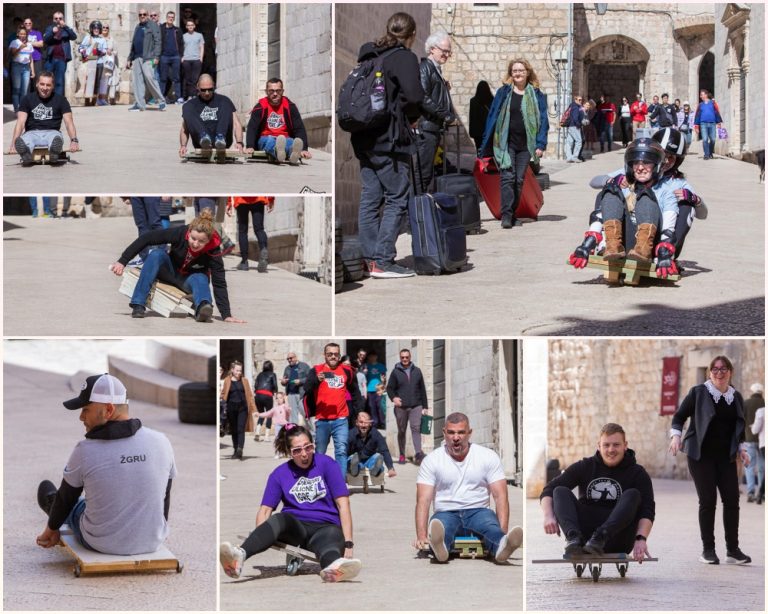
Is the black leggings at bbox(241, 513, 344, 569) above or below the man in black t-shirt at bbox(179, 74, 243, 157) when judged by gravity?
below

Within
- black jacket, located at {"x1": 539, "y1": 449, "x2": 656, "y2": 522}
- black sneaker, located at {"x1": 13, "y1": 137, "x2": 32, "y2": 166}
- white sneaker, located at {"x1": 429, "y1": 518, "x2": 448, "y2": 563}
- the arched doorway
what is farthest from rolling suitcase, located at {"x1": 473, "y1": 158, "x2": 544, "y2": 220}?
the arched doorway

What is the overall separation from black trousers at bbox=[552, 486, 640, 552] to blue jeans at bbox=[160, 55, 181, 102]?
17.2 feet

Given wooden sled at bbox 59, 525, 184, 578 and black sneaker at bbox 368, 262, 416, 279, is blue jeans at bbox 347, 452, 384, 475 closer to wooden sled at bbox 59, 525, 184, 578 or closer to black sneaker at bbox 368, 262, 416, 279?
black sneaker at bbox 368, 262, 416, 279

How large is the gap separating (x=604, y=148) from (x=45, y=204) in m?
14.4

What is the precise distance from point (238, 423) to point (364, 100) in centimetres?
273

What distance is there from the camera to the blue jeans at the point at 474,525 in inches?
275

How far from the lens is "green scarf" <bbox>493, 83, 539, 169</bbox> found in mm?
11172

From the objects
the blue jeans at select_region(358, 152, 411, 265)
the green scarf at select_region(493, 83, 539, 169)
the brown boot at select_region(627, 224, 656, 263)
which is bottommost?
the brown boot at select_region(627, 224, 656, 263)

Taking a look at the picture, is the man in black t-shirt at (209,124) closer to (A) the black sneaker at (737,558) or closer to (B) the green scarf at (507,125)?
(B) the green scarf at (507,125)

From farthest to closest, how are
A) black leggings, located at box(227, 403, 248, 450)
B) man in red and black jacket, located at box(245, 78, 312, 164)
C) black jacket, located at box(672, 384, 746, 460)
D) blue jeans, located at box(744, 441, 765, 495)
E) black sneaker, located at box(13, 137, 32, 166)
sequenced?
1. blue jeans, located at box(744, 441, 765, 495)
2. black leggings, located at box(227, 403, 248, 450)
3. man in red and black jacket, located at box(245, 78, 312, 164)
4. black sneaker, located at box(13, 137, 32, 166)
5. black jacket, located at box(672, 384, 746, 460)

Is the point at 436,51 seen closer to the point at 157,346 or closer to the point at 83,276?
the point at 83,276

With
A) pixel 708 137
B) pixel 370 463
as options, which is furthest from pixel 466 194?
pixel 708 137

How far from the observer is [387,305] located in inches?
335

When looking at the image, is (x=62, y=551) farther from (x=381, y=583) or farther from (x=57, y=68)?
(x=57, y=68)
